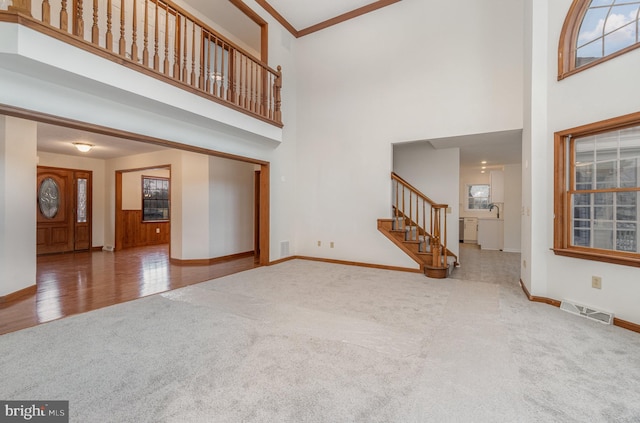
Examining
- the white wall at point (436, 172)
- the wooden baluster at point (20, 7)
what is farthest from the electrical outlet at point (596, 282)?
the wooden baluster at point (20, 7)

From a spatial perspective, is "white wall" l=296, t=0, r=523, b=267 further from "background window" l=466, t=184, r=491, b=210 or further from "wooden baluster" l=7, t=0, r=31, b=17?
"wooden baluster" l=7, t=0, r=31, b=17

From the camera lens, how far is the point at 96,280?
4.35 metres

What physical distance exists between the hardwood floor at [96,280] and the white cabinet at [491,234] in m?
6.49

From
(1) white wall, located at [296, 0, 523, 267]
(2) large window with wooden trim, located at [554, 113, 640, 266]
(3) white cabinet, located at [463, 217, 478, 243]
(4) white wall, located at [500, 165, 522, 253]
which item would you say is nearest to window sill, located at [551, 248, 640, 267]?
(2) large window with wooden trim, located at [554, 113, 640, 266]

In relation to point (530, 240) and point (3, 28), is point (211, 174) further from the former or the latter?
point (530, 240)

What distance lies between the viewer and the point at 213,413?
1511 mm

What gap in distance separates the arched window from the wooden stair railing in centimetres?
414

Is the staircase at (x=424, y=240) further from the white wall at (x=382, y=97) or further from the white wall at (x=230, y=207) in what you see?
the white wall at (x=230, y=207)

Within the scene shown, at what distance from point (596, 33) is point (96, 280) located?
7317 mm

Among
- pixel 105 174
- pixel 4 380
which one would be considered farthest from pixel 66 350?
pixel 105 174

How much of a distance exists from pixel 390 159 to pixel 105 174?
7.59 m

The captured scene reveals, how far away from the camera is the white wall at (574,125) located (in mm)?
2605

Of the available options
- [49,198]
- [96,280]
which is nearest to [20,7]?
[96,280]

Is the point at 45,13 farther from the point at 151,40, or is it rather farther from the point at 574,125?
the point at 574,125
